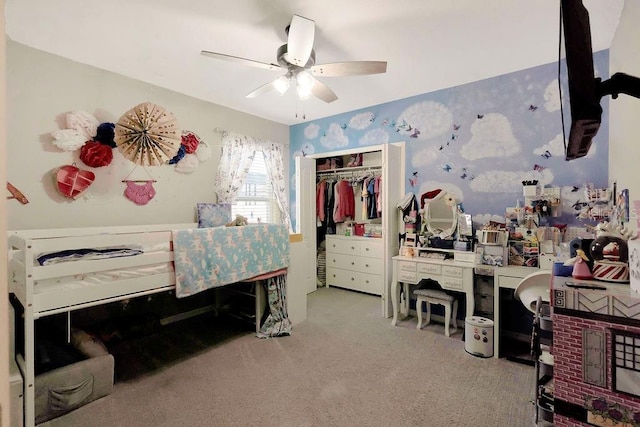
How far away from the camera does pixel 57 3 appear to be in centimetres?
191

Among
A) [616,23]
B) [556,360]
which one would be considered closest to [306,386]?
[556,360]

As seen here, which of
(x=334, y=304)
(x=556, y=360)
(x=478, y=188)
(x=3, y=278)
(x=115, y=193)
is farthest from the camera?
(x=334, y=304)

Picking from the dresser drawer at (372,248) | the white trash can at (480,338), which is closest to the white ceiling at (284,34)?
the dresser drawer at (372,248)

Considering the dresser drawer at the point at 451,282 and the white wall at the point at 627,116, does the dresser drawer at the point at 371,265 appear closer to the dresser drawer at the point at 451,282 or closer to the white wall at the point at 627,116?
the dresser drawer at the point at 451,282

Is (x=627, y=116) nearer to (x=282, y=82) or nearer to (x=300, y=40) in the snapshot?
(x=300, y=40)

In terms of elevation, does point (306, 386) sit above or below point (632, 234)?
below

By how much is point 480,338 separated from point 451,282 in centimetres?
53

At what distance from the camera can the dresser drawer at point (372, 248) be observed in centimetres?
418

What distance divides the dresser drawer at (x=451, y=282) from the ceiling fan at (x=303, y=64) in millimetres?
1955

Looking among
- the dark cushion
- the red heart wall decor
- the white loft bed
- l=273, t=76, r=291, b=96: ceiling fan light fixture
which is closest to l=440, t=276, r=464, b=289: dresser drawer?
the dark cushion

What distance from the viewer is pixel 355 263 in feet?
14.6

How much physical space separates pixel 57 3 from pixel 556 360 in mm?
3090

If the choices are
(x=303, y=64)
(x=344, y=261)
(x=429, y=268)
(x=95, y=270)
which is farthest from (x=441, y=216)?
(x=95, y=270)

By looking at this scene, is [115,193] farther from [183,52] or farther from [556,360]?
[556,360]
